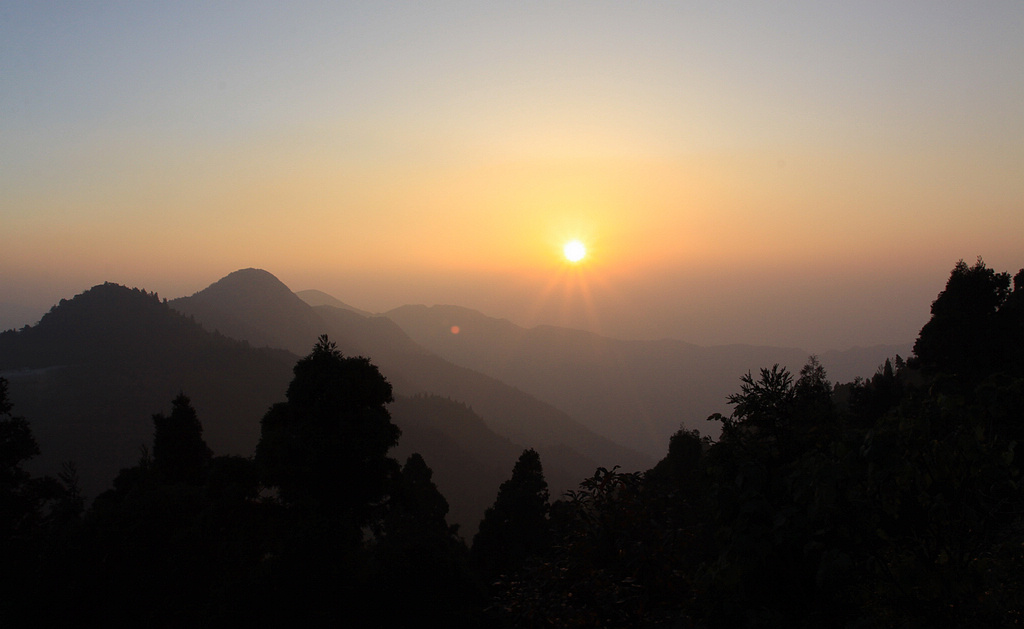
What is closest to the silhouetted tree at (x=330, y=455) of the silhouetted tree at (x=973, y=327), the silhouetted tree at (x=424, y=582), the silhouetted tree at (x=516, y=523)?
the silhouetted tree at (x=424, y=582)

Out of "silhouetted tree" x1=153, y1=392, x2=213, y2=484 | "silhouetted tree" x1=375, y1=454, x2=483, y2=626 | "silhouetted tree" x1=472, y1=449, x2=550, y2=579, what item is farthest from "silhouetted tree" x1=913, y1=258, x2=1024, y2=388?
"silhouetted tree" x1=153, y1=392, x2=213, y2=484

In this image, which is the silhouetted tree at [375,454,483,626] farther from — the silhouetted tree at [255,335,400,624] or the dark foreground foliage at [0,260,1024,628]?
the silhouetted tree at [255,335,400,624]

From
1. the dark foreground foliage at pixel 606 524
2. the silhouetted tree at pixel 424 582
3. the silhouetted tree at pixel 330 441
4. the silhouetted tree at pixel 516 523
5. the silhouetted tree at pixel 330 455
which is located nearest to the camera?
the dark foreground foliage at pixel 606 524

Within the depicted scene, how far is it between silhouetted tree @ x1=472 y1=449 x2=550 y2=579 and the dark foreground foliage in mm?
160

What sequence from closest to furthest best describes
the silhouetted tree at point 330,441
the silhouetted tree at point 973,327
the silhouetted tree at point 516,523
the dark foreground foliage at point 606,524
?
the dark foreground foliage at point 606,524 < the silhouetted tree at point 330,441 < the silhouetted tree at point 973,327 < the silhouetted tree at point 516,523

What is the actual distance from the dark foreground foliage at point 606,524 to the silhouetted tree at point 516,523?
0.16 metres

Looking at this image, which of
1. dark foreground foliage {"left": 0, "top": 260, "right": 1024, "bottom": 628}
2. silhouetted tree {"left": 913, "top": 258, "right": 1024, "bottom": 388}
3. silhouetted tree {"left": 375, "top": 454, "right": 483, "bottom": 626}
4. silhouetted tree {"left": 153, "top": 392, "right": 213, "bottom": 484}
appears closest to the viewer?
dark foreground foliage {"left": 0, "top": 260, "right": 1024, "bottom": 628}

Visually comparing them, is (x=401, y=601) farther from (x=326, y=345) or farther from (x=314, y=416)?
(x=326, y=345)

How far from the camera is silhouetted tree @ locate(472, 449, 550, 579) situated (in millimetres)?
38406

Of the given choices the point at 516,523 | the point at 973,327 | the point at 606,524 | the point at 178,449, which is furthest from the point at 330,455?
the point at 973,327

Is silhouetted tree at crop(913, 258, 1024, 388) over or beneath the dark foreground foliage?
over

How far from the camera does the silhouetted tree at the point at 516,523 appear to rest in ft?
126

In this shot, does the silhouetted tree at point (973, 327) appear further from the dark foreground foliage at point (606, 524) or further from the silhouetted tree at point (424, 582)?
the silhouetted tree at point (424, 582)

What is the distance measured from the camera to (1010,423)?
6.67 m
